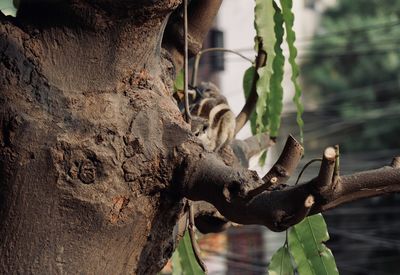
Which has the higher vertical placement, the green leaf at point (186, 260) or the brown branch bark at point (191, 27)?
the brown branch bark at point (191, 27)

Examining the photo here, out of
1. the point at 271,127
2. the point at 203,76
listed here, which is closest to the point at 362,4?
the point at 203,76

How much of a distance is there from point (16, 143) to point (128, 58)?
0.18m

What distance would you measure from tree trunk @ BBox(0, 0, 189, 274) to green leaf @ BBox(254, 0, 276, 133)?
25 cm

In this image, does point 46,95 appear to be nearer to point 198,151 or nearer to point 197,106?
point 198,151

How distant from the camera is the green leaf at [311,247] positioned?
1.32 metres

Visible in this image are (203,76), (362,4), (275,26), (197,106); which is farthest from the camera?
(362,4)

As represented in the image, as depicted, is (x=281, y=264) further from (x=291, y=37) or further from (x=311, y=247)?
(x=291, y=37)

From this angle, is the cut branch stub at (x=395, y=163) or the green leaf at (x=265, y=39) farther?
the green leaf at (x=265, y=39)

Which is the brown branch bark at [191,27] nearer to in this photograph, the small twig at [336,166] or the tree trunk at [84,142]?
the tree trunk at [84,142]

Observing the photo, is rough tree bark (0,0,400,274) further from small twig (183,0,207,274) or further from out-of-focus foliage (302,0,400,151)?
out-of-focus foliage (302,0,400,151)

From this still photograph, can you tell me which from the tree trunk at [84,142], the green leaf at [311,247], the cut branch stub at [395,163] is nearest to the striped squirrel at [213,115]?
the green leaf at [311,247]

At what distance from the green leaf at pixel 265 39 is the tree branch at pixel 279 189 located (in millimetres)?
337

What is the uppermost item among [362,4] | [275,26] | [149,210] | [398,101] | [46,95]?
[362,4]

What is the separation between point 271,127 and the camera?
5.21 ft
